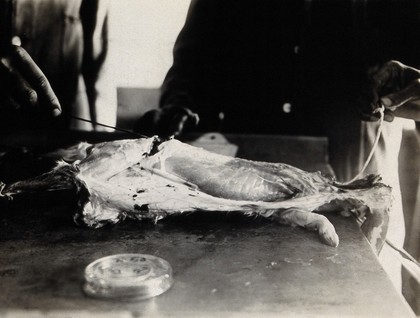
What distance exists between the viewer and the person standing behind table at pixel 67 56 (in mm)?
3221

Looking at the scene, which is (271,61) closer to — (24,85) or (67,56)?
(67,56)

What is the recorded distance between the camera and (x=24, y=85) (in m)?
2.95

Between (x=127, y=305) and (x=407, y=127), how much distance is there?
2064 mm

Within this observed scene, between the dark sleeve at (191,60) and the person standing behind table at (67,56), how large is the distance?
0.43 meters

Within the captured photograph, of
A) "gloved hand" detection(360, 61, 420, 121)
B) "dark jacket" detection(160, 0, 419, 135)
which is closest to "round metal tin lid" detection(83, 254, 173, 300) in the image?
"gloved hand" detection(360, 61, 420, 121)

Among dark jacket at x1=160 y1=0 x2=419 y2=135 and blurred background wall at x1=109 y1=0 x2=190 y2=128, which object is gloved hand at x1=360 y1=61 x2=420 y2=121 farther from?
blurred background wall at x1=109 y1=0 x2=190 y2=128

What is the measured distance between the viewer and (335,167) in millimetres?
3404

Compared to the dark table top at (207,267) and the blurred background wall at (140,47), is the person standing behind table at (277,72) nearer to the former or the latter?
the blurred background wall at (140,47)

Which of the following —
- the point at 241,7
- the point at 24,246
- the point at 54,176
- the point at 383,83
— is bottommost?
the point at 24,246

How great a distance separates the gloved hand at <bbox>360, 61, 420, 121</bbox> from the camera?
2.38m

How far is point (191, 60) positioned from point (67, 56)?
88 centimetres

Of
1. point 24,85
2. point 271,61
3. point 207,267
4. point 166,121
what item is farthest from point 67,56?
point 207,267

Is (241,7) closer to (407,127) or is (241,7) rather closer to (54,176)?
(407,127)

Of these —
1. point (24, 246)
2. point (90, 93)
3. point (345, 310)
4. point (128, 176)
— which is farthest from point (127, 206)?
point (90, 93)
